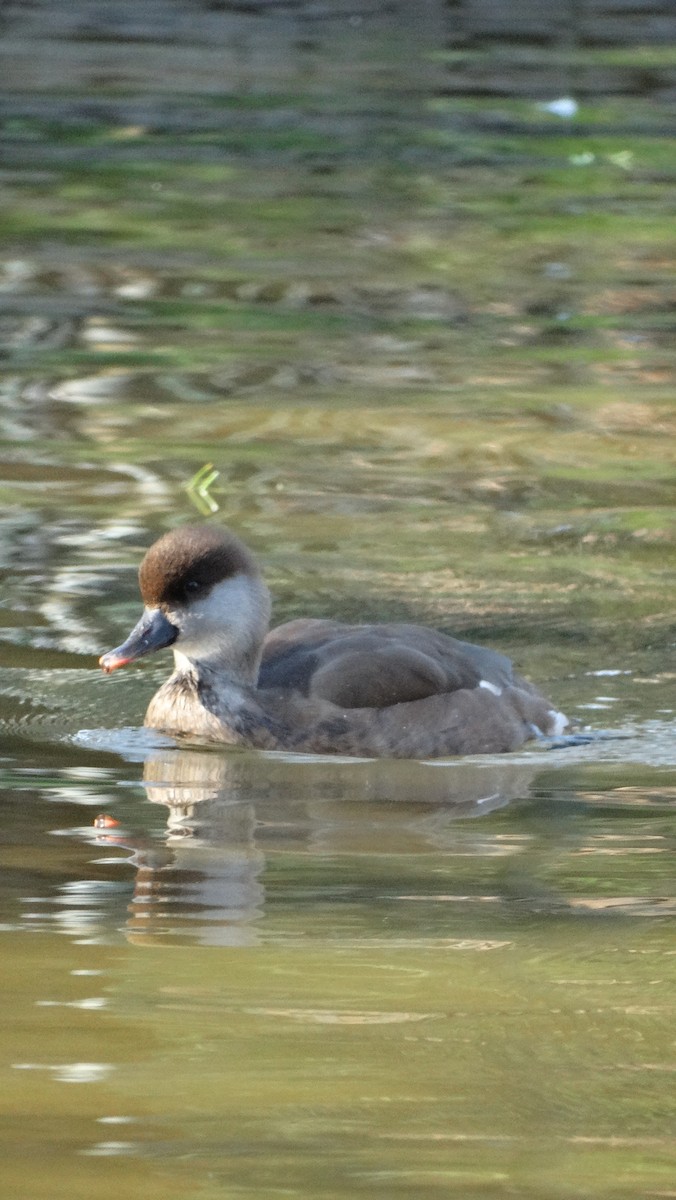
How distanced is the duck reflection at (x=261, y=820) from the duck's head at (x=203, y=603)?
391 millimetres

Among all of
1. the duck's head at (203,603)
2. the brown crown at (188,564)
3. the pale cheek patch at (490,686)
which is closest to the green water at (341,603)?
the pale cheek patch at (490,686)

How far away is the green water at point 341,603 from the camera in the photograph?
484 centimetres

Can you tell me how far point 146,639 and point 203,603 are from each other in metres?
0.26

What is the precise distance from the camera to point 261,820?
25.0ft

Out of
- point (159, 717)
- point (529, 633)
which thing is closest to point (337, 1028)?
point (159, 717)

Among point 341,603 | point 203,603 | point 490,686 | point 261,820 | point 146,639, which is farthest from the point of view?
point 341,603

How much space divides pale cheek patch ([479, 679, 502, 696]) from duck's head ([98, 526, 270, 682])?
0.84 metres

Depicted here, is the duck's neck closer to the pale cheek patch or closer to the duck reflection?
the duck reflection

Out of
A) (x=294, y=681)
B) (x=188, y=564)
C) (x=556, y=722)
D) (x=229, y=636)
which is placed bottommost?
(x=556, y=722)

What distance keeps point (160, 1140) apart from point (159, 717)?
4.37m

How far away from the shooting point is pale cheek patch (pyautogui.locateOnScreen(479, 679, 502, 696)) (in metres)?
8.89

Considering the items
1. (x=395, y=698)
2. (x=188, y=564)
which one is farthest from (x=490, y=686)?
(x=188, y=564)

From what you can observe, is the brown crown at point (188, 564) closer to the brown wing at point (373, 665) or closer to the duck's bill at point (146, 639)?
the duck's bill at point (146, 639)

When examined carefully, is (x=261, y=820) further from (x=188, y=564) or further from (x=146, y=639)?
(x=188, y=564)
